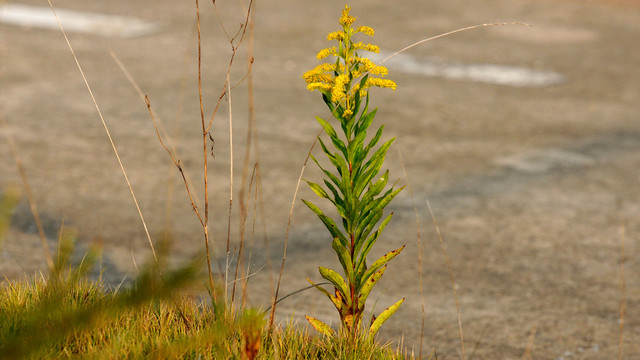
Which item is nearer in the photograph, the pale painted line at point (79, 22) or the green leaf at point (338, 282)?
the green leaf at point (338, 282)

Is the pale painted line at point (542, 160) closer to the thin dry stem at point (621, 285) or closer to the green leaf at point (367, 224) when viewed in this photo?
the thin dry stem at point (621, 285)

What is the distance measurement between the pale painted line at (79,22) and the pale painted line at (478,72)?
93.9 inches

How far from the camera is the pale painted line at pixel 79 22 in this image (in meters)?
8.47

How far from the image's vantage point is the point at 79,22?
28.6ft

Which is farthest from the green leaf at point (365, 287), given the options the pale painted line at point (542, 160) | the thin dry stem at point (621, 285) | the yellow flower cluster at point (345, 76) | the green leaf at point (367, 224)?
the pale painted line at point (542, 160)

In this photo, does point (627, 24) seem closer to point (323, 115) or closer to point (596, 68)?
point (596, 68)

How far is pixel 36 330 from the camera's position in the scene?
1638 millimetres

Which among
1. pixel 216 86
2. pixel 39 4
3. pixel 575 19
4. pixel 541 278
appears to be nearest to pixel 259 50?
pixel 216 86

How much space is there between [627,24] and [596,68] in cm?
166

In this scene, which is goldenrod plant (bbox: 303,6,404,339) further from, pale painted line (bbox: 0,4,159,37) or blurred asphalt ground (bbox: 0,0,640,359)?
pale painted line (bbox: 0,4,159,37)

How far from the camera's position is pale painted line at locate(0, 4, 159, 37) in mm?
8469

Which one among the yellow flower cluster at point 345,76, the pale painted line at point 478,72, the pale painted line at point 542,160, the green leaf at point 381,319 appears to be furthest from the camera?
the pale painted line at point 478,72

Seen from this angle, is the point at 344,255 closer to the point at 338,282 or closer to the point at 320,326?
the point at 338,282

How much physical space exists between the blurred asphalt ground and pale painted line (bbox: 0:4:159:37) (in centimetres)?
15
